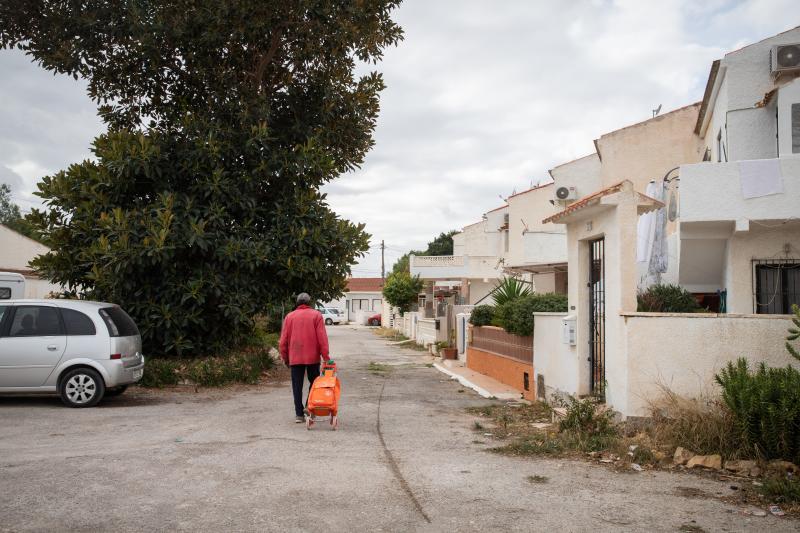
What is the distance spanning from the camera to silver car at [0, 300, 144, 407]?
10.9m

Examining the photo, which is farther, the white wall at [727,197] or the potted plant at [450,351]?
the potted plant at [450,351]

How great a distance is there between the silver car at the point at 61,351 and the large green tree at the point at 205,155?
83.7 inches

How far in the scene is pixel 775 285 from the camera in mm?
11438

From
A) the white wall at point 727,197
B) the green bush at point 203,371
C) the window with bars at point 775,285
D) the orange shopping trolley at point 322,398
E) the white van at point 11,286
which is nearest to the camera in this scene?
the orange shopping trolley at point 322,398

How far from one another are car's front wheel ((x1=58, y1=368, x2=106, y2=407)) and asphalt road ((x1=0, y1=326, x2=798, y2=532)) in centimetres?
56

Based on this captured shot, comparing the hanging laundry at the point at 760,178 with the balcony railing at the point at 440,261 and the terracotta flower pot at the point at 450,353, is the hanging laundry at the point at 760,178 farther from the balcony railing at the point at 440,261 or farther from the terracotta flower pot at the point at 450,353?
the balcony railing at the point at 440,261

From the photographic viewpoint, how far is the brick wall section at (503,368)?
545 inches

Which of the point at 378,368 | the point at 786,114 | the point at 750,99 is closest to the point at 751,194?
the point at 786,114

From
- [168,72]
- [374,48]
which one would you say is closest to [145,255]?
[168,72]

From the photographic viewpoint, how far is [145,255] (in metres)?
13.4

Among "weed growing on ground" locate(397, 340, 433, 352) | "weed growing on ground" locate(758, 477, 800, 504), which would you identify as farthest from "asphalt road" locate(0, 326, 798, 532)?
"weed growing on ground" locate(397, 340, 433, 352)

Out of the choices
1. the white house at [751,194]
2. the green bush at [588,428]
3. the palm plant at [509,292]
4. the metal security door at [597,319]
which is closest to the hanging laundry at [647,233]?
the white house at [751,194]

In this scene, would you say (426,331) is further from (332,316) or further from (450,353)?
(332,316)

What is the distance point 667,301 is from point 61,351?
10.0m
